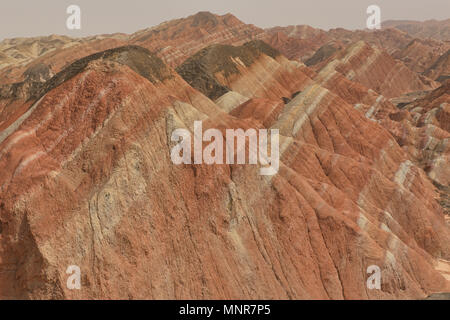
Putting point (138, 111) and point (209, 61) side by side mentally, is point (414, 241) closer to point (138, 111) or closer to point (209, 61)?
point (138, 111)

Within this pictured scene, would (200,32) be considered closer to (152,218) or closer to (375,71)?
(375,71)

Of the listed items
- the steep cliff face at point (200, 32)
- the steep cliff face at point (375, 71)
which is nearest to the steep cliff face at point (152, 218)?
the steep cliff face at point (375, 71)

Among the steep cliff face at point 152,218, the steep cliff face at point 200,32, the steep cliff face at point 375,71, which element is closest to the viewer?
the steep cliff face at point 152,218

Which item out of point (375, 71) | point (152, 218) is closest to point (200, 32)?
point (375, 71)

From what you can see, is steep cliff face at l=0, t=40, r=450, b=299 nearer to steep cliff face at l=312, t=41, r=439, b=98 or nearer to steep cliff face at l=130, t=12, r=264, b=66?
steep cliff face at l=312, t=41, r=439, b=98

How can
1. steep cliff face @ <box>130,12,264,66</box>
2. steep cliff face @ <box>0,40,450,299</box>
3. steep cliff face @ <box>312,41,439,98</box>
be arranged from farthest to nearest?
steep cliff face @ <box>130,12,264,66</box>, steep cliff face @ <box>312,41,439,98</box>, steep cliff face @ <box>0,40,450,299</box>

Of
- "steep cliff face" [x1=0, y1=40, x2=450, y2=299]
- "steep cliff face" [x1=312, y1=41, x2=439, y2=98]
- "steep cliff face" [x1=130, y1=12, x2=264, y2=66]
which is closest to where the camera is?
"steep cliff face" [x1=0, y1=40, x2=450, y2=299]

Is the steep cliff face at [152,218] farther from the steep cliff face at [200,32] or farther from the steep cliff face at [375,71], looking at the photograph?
the steep cliff face at [200,32]

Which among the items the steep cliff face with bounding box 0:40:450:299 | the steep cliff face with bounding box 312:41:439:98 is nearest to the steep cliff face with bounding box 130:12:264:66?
the steep cliff face with bounding box 312:41:439:98

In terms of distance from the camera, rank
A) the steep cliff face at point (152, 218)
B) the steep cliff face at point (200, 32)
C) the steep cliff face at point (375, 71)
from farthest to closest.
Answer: the steep cliff face at point (200, 32) → the steep cliff face at point (375, 71) → the steep cliff face at point (152, 218)

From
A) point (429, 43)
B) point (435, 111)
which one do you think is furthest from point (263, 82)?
point (429, 43)

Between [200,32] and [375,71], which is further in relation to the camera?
[200,32]
